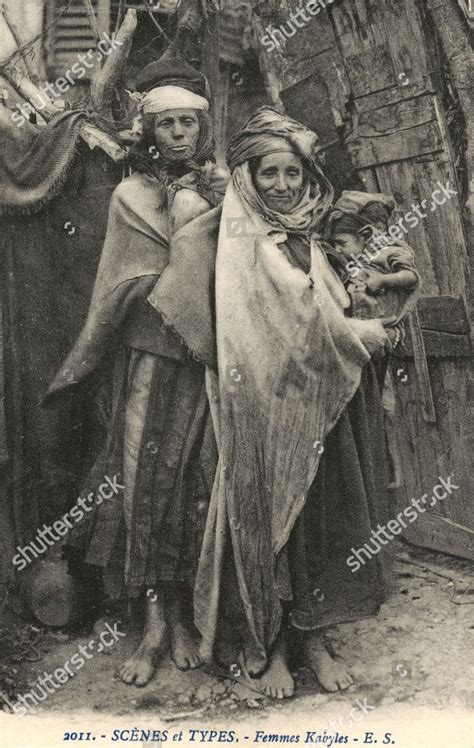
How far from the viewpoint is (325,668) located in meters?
3.48

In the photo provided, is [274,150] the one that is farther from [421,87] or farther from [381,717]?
[381,717]

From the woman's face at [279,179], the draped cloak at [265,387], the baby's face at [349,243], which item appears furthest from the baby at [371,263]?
the woman's face at [279,179]

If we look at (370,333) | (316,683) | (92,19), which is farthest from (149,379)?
(92,19)

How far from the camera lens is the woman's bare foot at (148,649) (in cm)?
349

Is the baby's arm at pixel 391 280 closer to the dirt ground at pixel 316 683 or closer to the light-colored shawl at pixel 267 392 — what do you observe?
the light-colored shawl at pixel 267 392

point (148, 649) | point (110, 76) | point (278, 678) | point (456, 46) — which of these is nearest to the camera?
point (278, 678)

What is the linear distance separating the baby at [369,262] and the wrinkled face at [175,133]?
0.68m

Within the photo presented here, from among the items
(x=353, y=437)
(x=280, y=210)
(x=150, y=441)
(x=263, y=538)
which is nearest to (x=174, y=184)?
(x=280, y=210)

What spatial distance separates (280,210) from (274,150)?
0.24 metres

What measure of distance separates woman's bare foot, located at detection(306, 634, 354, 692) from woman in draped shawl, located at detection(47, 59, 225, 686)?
485 mm
